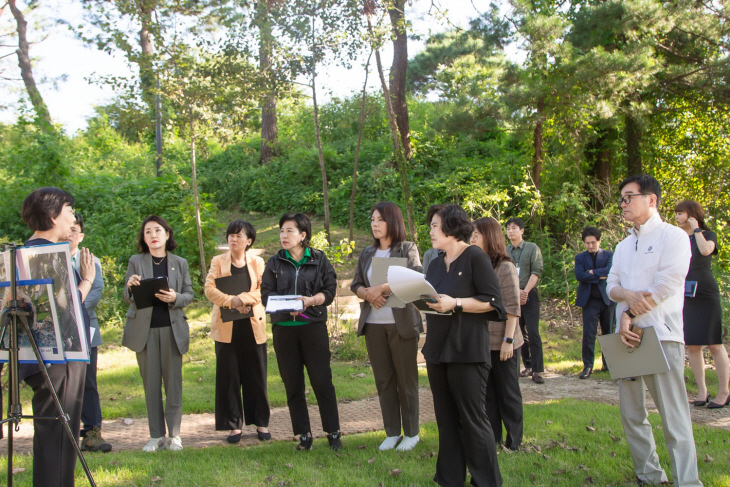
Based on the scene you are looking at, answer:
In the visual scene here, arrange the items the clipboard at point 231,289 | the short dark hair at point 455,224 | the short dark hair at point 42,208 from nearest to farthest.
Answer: the short dark hair at point 42,208
the short dark hair at point 455,224
the clipboard at point 231,289

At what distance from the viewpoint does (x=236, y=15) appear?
1112 centimetres

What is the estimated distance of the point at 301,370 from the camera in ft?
16.4

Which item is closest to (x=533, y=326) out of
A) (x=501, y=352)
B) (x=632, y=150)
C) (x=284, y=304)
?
(x=501, y=352)

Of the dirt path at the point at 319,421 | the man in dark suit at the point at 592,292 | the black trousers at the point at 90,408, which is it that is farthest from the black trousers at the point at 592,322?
the black trousers at the point at 90,408

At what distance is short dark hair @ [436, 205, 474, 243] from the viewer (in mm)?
3910

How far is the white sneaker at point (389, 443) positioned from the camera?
4906mm

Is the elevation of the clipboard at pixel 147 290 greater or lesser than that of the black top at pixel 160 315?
greater

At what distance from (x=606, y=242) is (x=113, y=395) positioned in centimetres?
877

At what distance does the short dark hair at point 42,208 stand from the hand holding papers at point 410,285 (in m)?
2.09

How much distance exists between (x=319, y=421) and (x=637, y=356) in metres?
3.45

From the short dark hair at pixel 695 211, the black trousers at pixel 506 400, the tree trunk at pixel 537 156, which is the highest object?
the tree trunk at pixel 537 156

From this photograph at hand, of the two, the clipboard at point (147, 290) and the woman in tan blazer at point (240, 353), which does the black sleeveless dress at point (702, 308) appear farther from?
the clipboard at point (147, 290)

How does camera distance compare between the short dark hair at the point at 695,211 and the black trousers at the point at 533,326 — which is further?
the black trousers at the point at 533,326

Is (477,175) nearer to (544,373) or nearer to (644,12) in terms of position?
(644,12)
